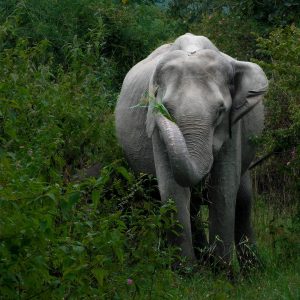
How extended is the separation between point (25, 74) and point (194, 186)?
74.5 inches

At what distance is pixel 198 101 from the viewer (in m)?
10.6

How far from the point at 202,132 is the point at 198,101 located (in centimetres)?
26

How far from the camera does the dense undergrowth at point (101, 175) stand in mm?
6926

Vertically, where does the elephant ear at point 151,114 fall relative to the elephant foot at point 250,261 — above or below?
above

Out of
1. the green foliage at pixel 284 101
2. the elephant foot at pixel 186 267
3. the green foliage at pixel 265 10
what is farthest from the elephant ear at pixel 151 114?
the green foliage at pixel 265 10

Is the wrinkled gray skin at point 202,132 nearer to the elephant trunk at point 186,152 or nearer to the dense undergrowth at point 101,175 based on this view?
the elephant trunk at point 186,152

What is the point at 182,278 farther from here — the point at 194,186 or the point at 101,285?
the point at 101,285

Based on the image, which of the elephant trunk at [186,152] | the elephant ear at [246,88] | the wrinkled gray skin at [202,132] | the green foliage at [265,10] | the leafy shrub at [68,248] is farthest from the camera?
the green foliage at [265,10]

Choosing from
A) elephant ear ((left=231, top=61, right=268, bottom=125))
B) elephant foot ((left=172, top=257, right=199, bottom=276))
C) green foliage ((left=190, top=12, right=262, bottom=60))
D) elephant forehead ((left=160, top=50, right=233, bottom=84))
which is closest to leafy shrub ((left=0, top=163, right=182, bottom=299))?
elephant foot ((left=172, top=257, right=199, bottom=276))

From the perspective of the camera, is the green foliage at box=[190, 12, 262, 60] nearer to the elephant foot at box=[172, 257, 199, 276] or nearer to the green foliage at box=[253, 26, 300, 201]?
the green foliage at box=[253, 26, 300, 201]

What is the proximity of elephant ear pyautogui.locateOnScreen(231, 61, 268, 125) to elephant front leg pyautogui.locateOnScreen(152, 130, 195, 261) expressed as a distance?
0.73 metres

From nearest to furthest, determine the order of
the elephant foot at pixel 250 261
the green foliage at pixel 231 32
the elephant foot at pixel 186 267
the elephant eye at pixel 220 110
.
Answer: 1. the elephant foot at pixel 186 267
2. the elephant foot at pixel 250 261
3. the elephant eye at pixel 220 110
4. the green foliage at pixel 231 32

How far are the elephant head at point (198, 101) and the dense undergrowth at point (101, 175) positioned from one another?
0.30 metres

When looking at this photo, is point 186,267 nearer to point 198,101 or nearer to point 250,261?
point 250,261
